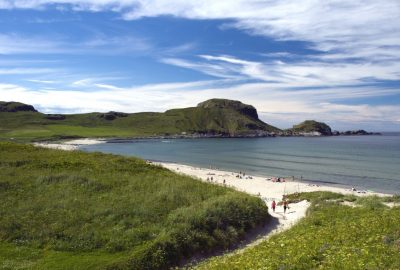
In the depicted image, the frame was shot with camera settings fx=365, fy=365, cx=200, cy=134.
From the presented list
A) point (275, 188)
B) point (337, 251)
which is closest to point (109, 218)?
point (337, 251)

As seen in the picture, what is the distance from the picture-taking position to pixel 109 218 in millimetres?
24938

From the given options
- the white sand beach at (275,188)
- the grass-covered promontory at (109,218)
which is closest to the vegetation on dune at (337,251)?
the grass-covered promontory at (109,218)

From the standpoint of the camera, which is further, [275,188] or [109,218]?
[275,188]

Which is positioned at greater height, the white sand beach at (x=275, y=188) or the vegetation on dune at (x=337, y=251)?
the vegetation on dune at (x=337, y=251)

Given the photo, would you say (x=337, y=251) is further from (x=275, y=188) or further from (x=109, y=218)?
(x=275, y=188)

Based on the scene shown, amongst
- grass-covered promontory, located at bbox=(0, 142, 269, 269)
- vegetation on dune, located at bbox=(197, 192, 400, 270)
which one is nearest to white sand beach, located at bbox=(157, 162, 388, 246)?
grass-covered promontory, located at bbox=(0, 142, 269, 269)

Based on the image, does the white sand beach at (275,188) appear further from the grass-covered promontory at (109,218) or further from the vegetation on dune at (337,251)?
the vegetation on dune at (337,251)

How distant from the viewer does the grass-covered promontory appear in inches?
812

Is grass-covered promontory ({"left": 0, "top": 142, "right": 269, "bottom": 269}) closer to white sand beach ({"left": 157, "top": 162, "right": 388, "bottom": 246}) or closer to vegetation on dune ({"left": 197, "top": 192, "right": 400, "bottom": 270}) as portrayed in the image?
vegetation on dune ({"left": 197, "top": 192, "right": 400, "bottom": 270})

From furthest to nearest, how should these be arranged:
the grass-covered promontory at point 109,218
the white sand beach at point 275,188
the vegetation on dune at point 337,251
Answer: the white sand beach at point 275,188 → the grass-covered promontory at point 109,218 → the vegetation on dune at point 337,251

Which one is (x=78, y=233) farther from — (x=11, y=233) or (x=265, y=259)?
(x=265, y=259)

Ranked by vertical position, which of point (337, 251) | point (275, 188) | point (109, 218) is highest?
point (337, 251)

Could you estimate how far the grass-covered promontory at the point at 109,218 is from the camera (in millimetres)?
20625

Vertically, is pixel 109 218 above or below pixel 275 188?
above
